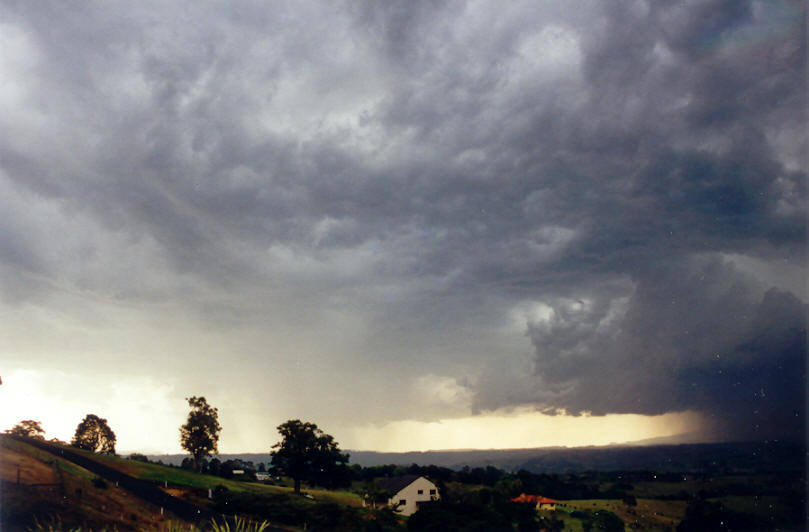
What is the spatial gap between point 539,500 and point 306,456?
38.3ft

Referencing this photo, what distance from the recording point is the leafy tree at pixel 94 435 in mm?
25234

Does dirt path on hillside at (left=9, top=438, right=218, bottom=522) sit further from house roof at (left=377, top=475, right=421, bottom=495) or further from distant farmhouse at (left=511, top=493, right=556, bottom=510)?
distant farmhouse at (left=511, top=493, right=556, bottom=510)

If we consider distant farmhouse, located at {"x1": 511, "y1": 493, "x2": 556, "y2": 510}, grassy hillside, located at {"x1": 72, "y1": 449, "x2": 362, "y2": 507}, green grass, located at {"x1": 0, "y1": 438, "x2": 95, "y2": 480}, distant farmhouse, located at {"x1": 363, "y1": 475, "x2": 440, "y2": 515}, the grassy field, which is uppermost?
green grass, located at {"x1": 0, "y1": 438, "x2": 95, "y2": 480}

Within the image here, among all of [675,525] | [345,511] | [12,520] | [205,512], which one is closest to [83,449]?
[12,520]

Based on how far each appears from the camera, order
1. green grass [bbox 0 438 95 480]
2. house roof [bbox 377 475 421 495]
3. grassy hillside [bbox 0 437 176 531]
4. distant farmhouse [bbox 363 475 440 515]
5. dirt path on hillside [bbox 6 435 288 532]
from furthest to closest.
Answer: house roof [bbox 377 475 421 495] → distant farmhouse [bbox 363 475 440 515] → green grass [bbox 0 438 95 480] → dirt path on hillside [bbox 6 435 288 532] → grassy hillside [bbox 0 437 176 531]

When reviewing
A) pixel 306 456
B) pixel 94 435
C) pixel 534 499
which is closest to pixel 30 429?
pixel 94 435

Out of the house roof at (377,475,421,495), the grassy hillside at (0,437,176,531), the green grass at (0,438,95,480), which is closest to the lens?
the grassy hillside at (0,437,176,531)

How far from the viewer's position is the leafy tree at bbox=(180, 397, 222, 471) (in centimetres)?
2456

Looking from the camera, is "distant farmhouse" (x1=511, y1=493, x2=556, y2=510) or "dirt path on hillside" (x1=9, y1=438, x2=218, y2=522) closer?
"dirt path on hillside" (x1=9, y1=438, x2=218, y2=522)

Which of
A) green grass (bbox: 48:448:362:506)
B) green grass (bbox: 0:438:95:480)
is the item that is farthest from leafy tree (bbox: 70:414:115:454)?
green grass (bbox: 0:438:95:480)

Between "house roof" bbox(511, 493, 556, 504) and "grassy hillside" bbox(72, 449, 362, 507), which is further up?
"grassy hillside" bbox(72, 449, 362, 507)

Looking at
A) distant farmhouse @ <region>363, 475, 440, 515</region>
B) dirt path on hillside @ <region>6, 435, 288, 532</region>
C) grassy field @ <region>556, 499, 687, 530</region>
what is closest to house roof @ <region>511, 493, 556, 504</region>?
grassy field @ <region>556, 499, 687, 530</region>

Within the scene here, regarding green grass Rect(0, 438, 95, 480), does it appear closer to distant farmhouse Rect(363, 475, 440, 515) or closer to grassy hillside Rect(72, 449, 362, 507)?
grassy hillside Rect(72, 449, 362, 507)

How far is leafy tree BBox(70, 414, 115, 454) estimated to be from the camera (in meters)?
25.2
